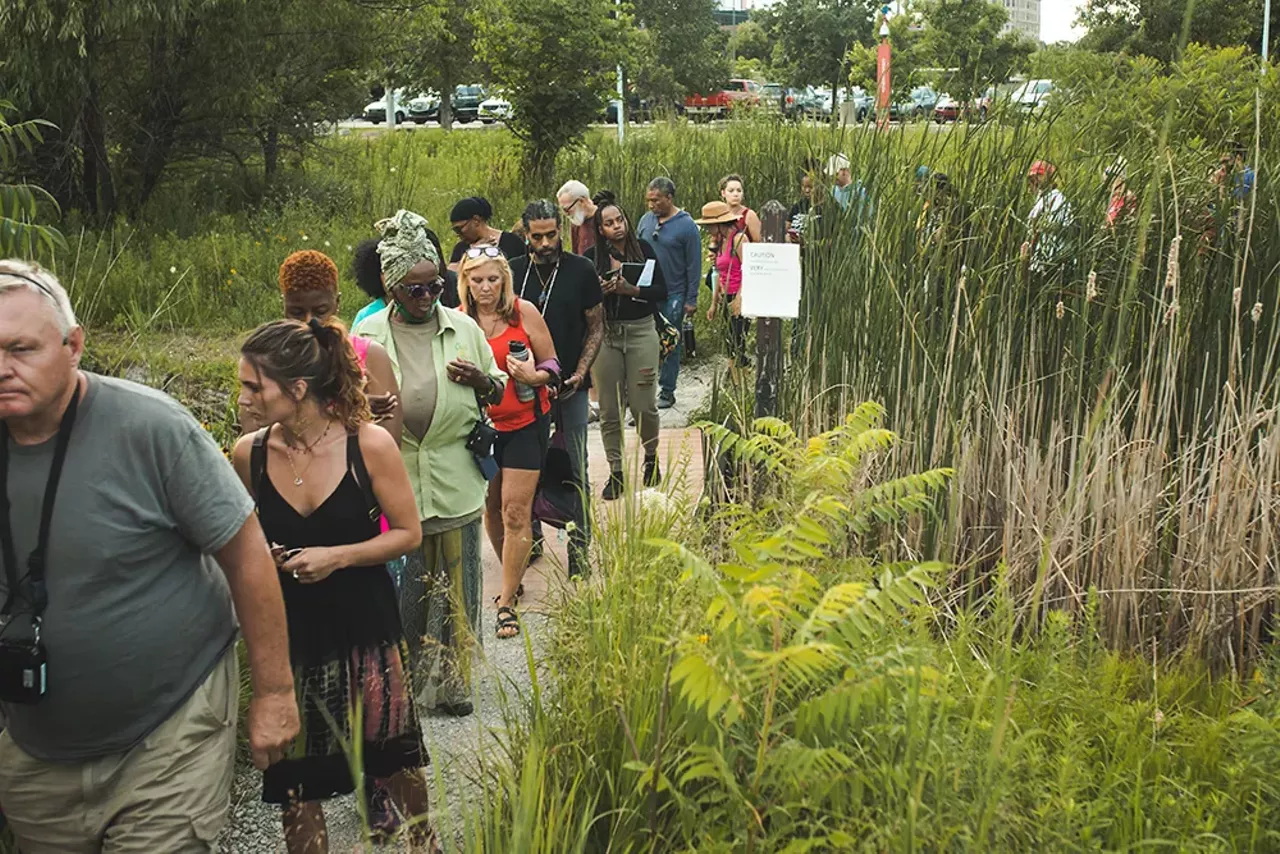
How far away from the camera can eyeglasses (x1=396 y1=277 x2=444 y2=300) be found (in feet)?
15.8

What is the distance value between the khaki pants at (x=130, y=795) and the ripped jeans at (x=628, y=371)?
15.9 ft

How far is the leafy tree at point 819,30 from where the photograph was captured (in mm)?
50438

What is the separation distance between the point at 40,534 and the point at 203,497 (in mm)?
328

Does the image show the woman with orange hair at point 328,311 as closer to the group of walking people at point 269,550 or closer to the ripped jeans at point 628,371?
the group of walking people at point 269,550

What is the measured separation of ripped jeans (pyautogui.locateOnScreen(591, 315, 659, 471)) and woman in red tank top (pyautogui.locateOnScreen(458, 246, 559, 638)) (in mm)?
1908

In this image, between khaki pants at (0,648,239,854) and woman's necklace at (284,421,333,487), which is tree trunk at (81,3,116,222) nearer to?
woman's necklace at (284,421,333,487)

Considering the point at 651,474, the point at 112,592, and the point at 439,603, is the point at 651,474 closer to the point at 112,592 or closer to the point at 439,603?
the point at 439,603

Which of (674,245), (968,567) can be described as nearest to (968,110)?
(968,567)

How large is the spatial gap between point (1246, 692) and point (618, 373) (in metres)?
4.39

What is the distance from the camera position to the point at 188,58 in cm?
1301

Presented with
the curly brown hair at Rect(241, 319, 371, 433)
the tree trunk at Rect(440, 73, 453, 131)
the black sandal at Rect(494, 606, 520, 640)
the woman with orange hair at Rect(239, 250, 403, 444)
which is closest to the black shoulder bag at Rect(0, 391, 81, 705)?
the curly brown hair at Rect(241, 319, 371, 433)

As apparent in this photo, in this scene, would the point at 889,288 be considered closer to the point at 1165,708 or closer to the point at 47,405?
the point at 1165,708

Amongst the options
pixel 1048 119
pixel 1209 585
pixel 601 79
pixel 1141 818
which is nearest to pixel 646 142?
pixel 601 79

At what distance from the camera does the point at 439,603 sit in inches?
194
